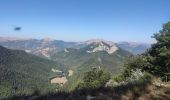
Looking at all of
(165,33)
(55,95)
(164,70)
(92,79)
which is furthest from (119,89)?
(92,79)

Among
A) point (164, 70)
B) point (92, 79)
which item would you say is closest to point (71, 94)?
point (164, 70)

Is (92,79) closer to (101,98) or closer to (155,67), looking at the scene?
(155,67)

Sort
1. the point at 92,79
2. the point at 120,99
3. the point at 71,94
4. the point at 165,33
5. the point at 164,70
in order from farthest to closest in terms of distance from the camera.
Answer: the point at 92,79 → the point at 165,33 → the point at 164,70 → the point at 71,94 → the point at 120,99

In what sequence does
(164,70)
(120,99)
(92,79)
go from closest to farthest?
(120,99)
(164,70)
(92,79)

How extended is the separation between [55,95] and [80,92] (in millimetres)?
678

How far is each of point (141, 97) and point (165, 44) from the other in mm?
34579

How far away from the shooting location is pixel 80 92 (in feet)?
23.7

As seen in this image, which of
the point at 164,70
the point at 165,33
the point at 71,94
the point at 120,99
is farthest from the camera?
the point at 165,33

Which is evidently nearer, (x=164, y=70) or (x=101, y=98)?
(x=101, y=98)

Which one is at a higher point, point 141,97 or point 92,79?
point 141,97

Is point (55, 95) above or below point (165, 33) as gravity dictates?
below

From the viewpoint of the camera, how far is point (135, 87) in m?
7.50

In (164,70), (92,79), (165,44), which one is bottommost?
(92,79)

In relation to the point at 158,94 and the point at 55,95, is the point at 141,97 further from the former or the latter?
the point at 55,95
